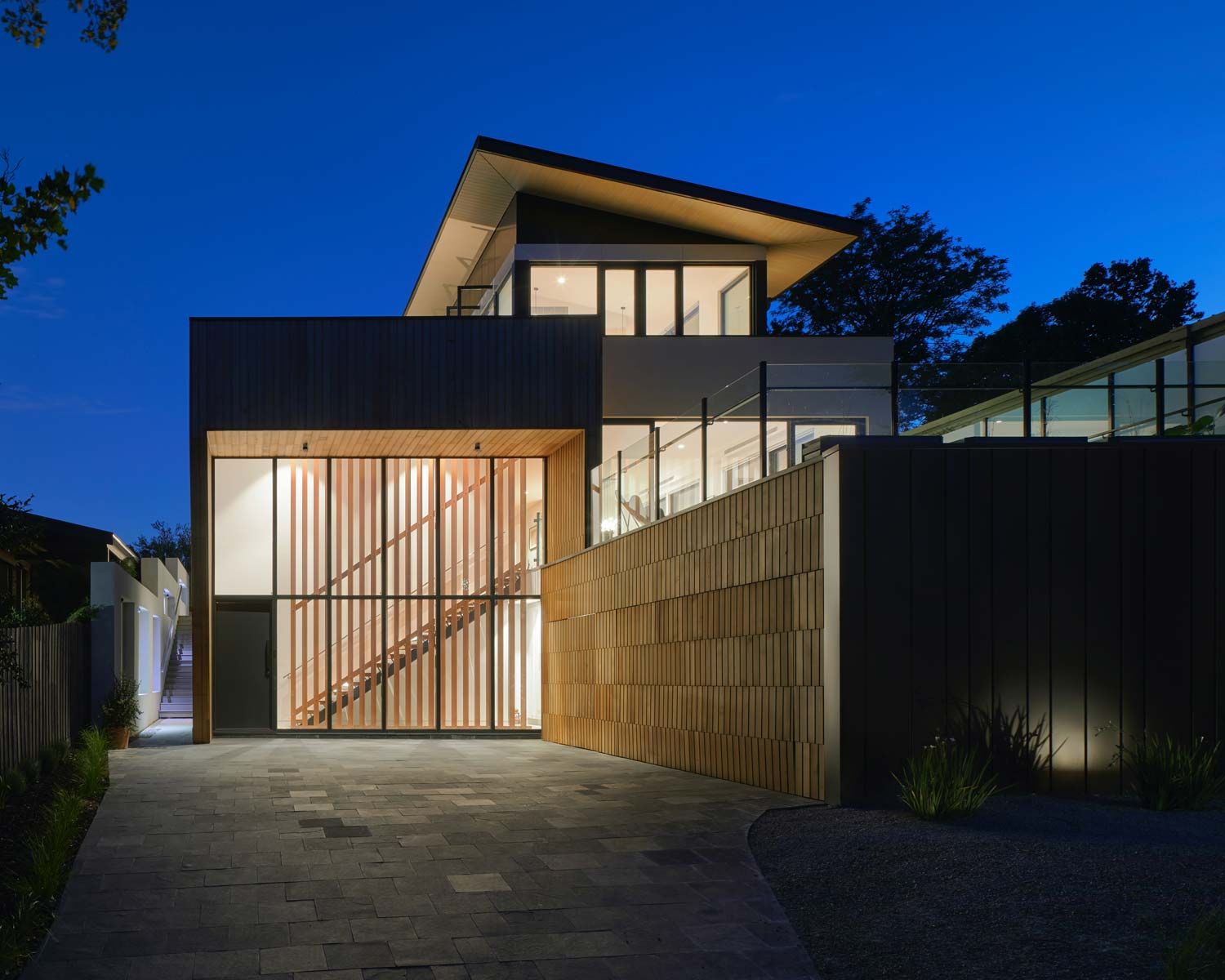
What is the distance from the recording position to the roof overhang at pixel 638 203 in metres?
19.8

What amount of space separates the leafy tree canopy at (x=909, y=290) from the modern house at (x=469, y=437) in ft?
70.0

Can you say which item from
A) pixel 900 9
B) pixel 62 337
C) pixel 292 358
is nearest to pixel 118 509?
pixel 62 337

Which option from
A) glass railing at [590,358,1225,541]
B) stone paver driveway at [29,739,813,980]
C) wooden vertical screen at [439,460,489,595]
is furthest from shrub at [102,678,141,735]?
glass railing at [590,358,1225,541]

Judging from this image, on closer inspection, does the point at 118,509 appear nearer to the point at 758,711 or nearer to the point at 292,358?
the point at 292,358

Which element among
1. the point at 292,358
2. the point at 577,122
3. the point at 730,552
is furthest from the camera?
the point at 577,122

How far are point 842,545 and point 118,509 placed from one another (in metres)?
140

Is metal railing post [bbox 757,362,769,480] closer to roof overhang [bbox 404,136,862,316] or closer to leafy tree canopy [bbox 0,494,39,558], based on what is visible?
leafy tree canopy [bbox 0,494,39,558]

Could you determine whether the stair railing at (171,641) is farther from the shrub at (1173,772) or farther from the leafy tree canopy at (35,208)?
the leafy tree canopy at (35,208)

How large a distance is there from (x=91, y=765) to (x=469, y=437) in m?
7.78

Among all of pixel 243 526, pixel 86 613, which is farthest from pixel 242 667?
pixel 86 613

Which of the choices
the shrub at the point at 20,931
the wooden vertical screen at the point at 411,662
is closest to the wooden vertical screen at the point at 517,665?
the wooden vertical screen at the point at 411,662

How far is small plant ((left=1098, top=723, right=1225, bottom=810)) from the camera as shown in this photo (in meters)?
7.71

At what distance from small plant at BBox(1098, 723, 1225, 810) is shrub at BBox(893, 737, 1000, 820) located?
0.97 metres

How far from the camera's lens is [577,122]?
583 ft
